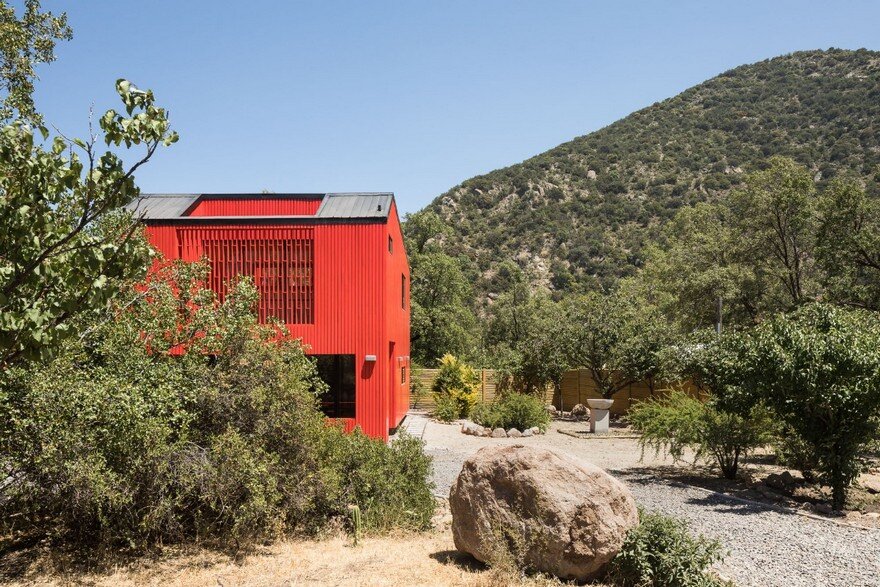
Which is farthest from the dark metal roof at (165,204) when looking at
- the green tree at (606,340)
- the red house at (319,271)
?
the green tree at (606,340)

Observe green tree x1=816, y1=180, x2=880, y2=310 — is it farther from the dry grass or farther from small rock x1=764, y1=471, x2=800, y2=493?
the dry grass

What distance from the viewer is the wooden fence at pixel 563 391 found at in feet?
95.8

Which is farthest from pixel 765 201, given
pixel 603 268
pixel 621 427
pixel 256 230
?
pixel 603 268

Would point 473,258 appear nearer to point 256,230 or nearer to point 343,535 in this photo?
point 256,230

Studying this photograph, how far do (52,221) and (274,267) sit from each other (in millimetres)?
12115

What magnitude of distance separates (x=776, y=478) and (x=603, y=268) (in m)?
47.5

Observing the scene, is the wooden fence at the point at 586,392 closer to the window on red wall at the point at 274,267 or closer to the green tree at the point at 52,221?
the window on red wall at the point at 274,267

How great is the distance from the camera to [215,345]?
33.6 feet

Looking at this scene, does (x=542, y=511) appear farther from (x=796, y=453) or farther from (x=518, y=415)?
(x=518, y=415)

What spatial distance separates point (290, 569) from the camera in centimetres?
830

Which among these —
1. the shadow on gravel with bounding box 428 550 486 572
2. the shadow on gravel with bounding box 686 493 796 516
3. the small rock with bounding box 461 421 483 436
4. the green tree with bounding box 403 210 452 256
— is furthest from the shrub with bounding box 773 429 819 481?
the green tree with bounding box 403 210 452 256

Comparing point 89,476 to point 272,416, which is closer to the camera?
point 89,476

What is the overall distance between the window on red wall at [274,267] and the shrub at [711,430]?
821 centimetres

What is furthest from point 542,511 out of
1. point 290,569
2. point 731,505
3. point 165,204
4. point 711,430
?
point 165,204
